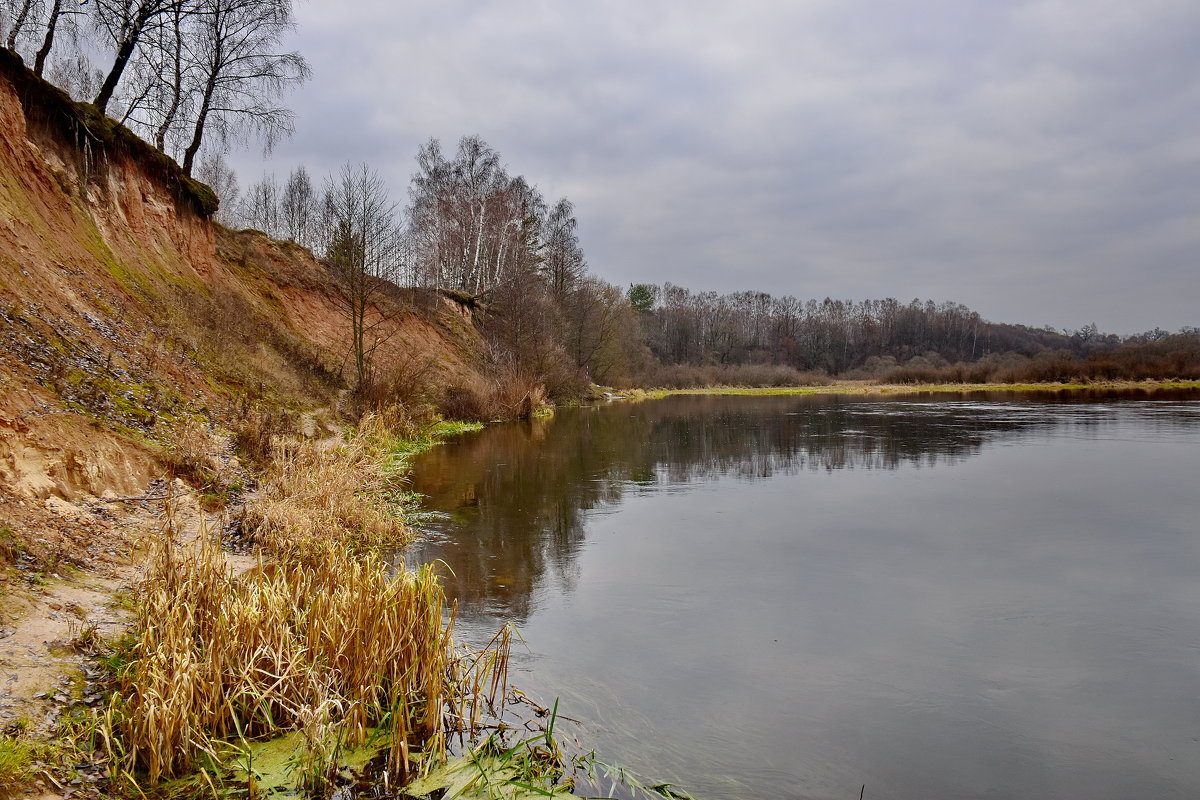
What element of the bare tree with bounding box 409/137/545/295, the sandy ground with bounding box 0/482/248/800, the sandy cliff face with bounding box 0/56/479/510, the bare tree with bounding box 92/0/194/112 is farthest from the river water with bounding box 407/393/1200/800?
the bare tree with bounding box 409/137/545/295

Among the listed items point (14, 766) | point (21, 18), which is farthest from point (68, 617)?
point (21, 18)

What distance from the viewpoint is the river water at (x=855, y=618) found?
4398 millimetres

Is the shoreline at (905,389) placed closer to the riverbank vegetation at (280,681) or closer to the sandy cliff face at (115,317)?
the sandy cliff face at (115,317)

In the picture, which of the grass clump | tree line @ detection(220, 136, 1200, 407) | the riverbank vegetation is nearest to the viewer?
the grass clump

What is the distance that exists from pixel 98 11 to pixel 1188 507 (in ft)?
77.4

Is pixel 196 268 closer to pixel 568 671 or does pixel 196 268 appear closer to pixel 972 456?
pixel 568 671

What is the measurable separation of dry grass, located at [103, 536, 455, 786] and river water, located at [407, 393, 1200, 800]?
1.14 metres

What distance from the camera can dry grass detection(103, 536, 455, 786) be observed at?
360cm

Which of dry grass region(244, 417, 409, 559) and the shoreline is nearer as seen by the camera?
dry grass region(244, 417, 409, 559)

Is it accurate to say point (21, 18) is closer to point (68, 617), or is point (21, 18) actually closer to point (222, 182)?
point (68, 617)

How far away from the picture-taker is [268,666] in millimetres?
4199

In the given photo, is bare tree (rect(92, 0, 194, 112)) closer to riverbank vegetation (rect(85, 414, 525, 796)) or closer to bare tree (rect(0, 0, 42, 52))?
bare tree (rect(0, 0, 42, 52))

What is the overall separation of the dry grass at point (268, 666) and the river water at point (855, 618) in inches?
44.7

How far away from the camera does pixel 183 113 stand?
20859 mm
